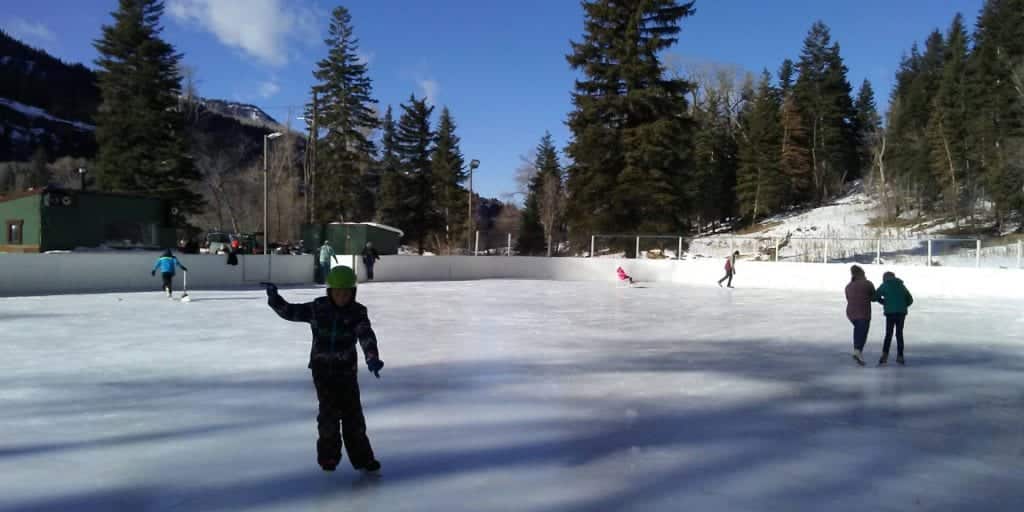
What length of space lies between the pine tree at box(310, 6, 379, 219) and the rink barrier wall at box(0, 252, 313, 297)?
20773 millimetres

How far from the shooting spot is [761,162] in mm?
51562

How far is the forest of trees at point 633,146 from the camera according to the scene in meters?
33.5

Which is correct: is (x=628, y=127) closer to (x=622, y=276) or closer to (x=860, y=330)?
(x=622, y=276)

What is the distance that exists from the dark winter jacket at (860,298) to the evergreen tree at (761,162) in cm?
4583

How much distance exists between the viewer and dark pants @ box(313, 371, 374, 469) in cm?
361

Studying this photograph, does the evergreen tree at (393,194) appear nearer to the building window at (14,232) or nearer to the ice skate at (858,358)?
the building window at (14,232)

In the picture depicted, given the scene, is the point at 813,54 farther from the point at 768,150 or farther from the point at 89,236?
the point at 89,236

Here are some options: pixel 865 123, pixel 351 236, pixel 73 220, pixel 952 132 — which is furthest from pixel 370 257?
pixel 865 123

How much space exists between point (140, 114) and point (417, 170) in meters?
16.2

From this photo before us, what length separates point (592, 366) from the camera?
758cm

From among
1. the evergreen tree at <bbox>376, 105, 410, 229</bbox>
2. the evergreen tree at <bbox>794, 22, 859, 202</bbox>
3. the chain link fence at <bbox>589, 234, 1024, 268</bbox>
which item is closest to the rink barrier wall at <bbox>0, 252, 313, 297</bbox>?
the chain link fence at <bbox>589, 234, 1024, 268</bbox>

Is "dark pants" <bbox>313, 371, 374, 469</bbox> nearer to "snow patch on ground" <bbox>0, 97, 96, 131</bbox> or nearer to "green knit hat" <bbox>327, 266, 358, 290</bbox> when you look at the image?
"green knit hat" <bbox>327, 266, 358, 290</bbox>

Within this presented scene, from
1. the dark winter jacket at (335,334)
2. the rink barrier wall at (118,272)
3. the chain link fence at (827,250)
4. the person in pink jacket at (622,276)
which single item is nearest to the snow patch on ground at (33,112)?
the rink barrier wall at (118,272)

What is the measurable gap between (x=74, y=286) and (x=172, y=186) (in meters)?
17.7
